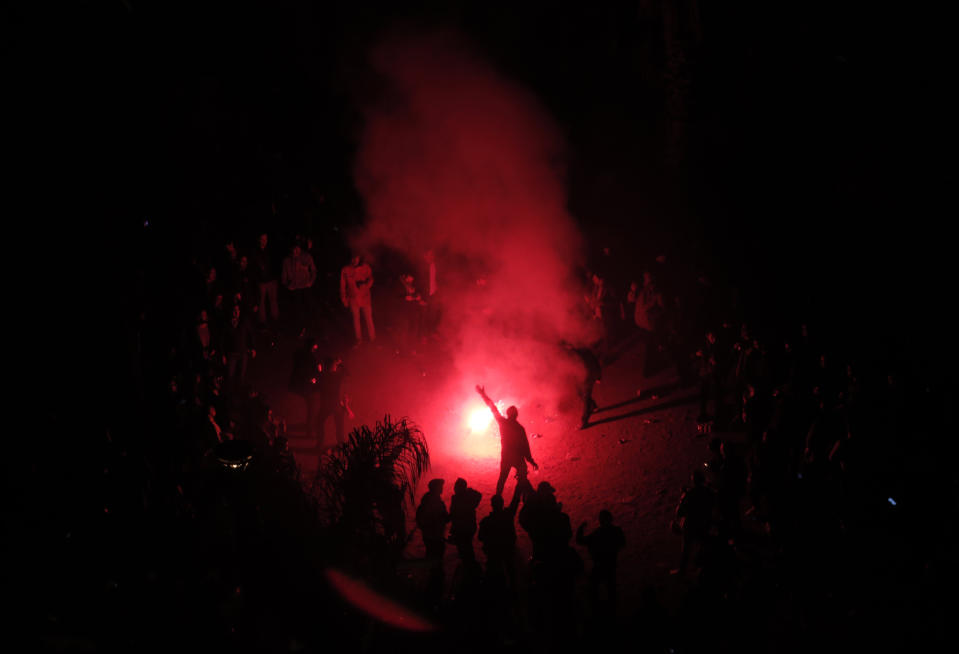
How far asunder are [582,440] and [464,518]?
380cm

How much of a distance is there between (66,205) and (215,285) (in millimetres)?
5289

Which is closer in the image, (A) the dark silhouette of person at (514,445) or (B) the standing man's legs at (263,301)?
(A) the dark silhouette of person at (514,445)

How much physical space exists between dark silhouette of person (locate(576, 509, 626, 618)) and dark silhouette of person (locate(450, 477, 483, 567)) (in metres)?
1.28

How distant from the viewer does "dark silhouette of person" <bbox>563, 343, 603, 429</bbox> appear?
36.1 feet

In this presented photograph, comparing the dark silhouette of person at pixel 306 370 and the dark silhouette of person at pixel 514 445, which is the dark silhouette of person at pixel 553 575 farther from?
the dark silhouette of person at pixel 306 370

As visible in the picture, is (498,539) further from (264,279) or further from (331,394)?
(264,279)

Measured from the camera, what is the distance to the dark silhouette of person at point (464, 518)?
7672 millimetres

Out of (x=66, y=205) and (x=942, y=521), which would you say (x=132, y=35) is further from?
(x=942, y=521)

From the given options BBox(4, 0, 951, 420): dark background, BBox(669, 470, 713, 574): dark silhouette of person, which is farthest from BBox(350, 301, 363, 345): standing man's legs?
BBox(669, 470, 713, 574): dark silhouette of person

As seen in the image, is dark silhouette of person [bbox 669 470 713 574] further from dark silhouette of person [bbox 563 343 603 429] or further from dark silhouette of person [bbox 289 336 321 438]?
dark silhouette of person [bbox 289 336 321 438]

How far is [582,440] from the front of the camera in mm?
11016

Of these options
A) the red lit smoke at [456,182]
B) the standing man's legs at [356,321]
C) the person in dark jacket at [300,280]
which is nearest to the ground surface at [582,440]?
the standing man's legs at [356,321]

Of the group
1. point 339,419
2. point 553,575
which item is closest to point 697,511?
point 553,575

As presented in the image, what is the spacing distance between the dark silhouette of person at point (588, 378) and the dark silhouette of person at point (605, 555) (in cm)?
418
